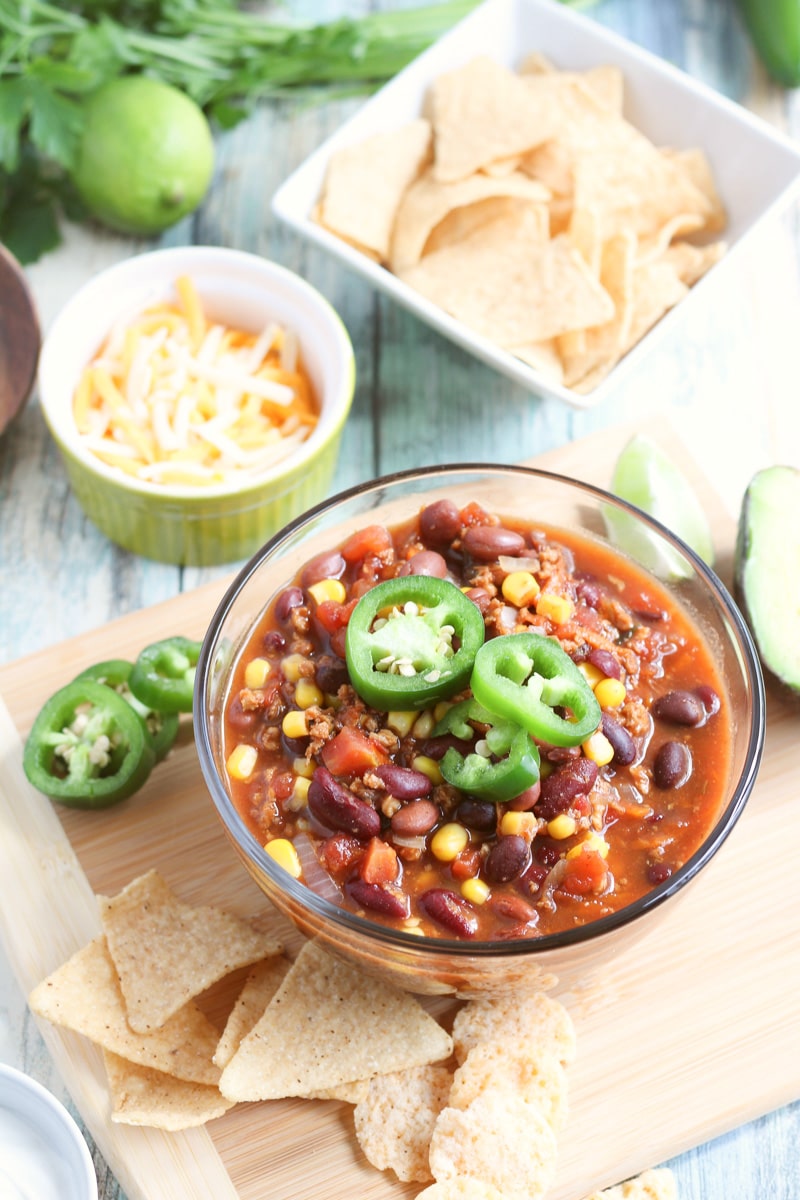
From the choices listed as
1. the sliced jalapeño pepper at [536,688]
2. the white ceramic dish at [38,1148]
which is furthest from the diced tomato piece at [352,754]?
the white ceramic dish at [38,1148]

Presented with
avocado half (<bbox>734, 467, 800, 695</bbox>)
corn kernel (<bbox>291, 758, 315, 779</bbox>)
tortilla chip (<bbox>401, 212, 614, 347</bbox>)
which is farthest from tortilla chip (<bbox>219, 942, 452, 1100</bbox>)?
tortilla chip (<bbox>401, 212, 614, 347</bbox>)

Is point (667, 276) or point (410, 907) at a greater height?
point (667, 276)

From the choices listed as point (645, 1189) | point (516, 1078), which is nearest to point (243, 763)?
point (516, 1078)

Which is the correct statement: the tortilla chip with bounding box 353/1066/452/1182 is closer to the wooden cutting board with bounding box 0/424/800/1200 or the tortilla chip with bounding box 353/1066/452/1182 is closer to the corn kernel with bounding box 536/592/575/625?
the wooden cutting board with bounding box 0/424/800/1200

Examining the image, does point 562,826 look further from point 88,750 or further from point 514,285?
point 514,285

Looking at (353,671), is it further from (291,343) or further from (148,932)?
(291,343)

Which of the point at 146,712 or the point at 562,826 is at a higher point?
the point at 562,826

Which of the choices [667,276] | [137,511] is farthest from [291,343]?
[667,276]

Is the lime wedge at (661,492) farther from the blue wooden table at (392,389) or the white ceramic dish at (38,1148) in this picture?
the white ceramic dish at (38,1148)
